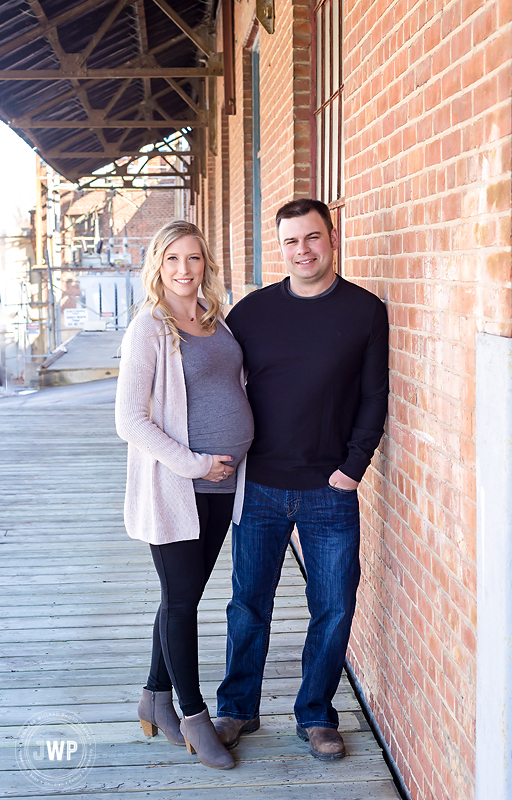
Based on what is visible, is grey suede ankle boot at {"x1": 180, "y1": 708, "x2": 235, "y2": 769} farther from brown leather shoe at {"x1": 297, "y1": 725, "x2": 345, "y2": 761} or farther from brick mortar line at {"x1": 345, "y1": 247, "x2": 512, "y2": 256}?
brick mortar line at {"x1": 345, "y1": 247, "x2": 512, "y2": 256}

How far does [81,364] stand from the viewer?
1681 cm

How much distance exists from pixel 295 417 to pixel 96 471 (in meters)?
4.16

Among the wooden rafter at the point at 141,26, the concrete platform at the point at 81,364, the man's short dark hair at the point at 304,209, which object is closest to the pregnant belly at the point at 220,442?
the man's short dark hair at the point at 304,209

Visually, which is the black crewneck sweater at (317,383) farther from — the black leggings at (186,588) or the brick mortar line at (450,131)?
the brick mortar line at (450,131)

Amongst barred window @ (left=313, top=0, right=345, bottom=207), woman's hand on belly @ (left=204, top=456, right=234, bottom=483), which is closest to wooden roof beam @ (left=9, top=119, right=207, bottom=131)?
barred window @ (left=313, top=0, right=345, bottom=207)

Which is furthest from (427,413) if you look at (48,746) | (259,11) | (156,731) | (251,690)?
(259,11)

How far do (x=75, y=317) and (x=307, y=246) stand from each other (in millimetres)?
21846

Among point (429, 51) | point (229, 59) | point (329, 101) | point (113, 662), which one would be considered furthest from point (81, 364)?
point (429, 51)

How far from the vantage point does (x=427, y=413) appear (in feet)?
6.45

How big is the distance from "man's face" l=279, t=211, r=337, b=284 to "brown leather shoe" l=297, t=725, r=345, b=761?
1404 mm

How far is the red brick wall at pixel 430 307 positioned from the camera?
1.53 meters

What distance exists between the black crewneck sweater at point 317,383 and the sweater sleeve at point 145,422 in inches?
11.5

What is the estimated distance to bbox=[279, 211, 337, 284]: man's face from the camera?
2312 mm

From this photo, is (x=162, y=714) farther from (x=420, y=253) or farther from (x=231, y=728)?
→ (x=420, y=253)
